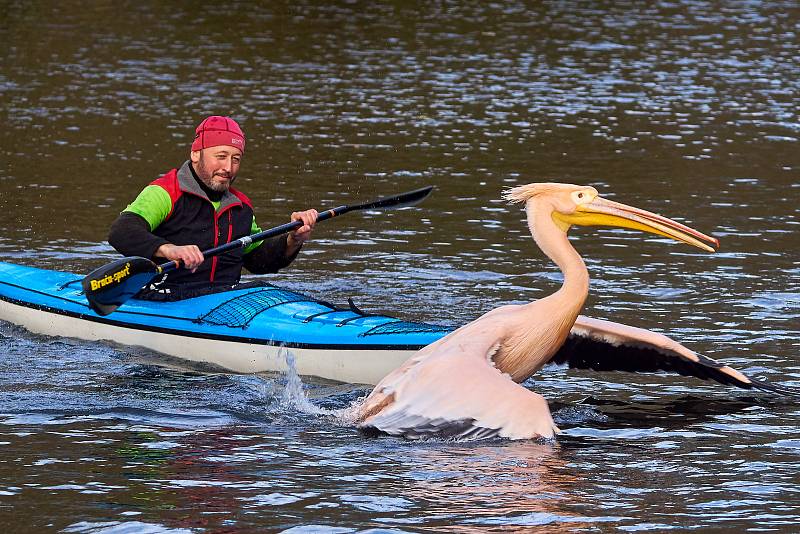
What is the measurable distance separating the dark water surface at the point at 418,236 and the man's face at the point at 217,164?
1.32 m

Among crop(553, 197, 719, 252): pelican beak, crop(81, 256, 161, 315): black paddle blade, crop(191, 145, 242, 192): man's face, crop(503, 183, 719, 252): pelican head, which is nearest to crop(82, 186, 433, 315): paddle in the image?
crop(81, 256, 161, 315): black paddle blade

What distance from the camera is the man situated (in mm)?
9977

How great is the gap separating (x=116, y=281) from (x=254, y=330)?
3.08 ft

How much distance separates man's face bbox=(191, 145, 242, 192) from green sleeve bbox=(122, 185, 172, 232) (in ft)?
0.99

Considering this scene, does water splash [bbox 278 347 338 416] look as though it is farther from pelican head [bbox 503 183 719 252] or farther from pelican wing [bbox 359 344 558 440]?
pelican head [bbox 503 183 719 252]

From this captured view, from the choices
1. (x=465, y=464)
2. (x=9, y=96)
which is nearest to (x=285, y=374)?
(x=465, y=464)

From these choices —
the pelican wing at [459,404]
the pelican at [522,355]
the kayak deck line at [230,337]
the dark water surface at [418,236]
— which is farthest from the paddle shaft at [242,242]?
the pelican wing at [459,404]

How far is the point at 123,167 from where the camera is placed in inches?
709

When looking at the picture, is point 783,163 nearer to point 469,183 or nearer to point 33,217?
point 469,183

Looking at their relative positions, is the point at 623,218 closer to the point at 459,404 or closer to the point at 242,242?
the point at 459,404

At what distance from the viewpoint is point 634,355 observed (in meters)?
9.34

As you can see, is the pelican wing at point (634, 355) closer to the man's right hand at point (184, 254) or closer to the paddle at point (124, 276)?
the paddle at point (124, 276)

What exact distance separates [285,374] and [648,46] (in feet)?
69.5

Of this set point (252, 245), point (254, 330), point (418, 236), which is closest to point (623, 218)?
point (254, 330)
